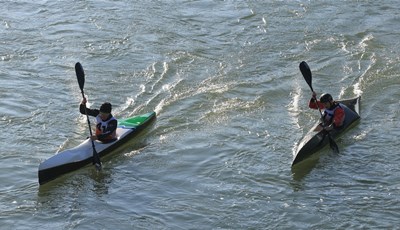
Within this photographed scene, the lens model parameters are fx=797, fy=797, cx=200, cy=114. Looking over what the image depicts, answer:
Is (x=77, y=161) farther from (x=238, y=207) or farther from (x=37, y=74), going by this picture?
(x=37, y=74)

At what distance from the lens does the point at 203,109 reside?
16391mm

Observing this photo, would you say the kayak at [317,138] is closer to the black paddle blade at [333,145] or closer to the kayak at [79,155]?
the black paddle blade at [333,145]

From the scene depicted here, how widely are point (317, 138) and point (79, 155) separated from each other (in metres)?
4.16

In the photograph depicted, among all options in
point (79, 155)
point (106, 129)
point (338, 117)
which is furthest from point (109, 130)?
point (338, 117)

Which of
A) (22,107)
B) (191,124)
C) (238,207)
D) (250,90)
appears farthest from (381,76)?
(22,107)

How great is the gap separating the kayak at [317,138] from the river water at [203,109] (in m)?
0.19

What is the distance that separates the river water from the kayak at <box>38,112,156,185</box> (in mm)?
184

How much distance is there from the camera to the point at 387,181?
1317 centimetres

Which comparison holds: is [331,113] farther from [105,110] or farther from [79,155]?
[79,155]

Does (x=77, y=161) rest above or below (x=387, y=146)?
above

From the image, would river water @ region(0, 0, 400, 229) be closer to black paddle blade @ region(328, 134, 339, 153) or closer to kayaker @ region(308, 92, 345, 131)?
black paddle blade @ region(328, 134, 339, 153)

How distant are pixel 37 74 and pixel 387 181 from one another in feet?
29.8

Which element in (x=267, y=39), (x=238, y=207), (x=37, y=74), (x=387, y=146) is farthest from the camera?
(x=267, y=39)

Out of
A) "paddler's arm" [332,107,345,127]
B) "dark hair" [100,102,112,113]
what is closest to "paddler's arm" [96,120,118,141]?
"dark hair" [100,102,112,113]
